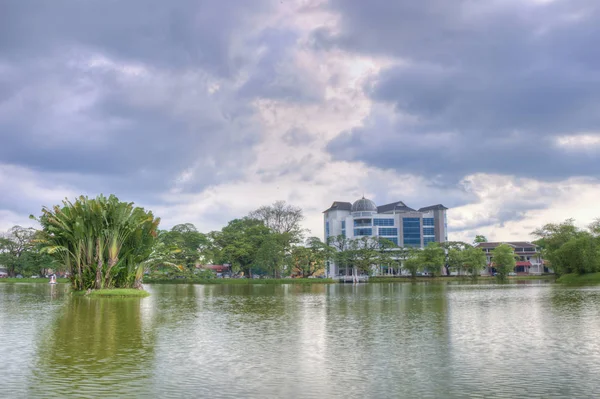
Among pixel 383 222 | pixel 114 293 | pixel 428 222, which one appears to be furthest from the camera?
pixel 428 222

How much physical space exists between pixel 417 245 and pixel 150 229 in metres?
100

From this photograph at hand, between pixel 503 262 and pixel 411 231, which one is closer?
pixel 503 262

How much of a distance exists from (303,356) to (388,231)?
122m

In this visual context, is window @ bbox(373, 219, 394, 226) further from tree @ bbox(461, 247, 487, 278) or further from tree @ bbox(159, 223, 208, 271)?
tree @ bbox(159, 223, 208, 271)

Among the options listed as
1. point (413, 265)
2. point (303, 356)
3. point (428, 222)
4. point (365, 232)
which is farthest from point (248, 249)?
point (303, 356)

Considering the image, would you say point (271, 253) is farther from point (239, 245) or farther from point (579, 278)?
point (579, 278)

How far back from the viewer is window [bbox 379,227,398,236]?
438 ft

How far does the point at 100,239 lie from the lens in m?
41.9

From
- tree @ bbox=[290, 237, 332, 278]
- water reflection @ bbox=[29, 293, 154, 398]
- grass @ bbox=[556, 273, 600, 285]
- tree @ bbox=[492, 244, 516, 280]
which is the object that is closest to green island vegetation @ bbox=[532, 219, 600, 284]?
grass @ bbox=[556, 273, 600, 285]

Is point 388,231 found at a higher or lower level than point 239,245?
higher

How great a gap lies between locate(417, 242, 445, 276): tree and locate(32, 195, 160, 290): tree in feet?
219

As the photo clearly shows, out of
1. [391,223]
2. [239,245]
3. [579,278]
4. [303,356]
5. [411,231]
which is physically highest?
[391,223]

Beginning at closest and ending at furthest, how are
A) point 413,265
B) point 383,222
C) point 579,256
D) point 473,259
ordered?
1. point 579,256
2. point 413,265
3. point 473,259
4. point 383,222

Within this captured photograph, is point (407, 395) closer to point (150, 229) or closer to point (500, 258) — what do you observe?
point (150, 229)
